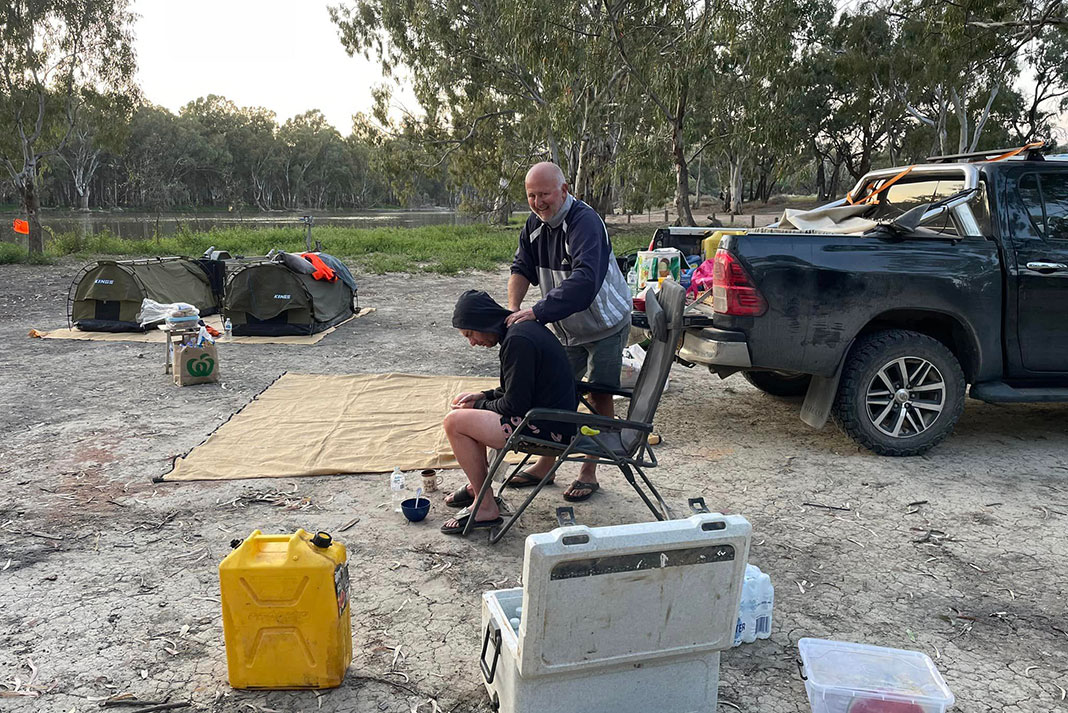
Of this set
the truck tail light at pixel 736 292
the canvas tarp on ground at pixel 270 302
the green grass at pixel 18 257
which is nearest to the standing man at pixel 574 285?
the truck tail light at pixel 736 292

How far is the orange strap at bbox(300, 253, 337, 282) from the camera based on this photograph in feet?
33.2

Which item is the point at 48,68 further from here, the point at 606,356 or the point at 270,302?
the point at 606,356

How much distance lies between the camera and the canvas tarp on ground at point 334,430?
A: 5188mm

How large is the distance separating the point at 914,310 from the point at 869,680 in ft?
10.7

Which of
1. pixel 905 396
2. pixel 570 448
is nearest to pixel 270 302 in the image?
pixel 570 448

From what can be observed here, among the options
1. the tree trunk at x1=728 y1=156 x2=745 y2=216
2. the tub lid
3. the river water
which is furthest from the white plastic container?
the tree trunk at x1=728 y1=156 x2=745 y2=216

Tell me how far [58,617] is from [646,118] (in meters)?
27.2

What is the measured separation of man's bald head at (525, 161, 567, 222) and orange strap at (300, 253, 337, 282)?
6.25m

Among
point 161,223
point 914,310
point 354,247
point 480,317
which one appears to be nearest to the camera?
point 480,317

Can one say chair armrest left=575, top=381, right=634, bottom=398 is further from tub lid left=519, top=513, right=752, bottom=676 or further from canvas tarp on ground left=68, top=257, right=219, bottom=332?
canvas tarp on ground left=68, top=257, right=219, bottom=332

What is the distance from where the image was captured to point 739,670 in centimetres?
296

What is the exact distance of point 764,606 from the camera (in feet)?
10.3

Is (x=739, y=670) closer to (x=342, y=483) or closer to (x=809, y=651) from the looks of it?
(x=809, y=651)

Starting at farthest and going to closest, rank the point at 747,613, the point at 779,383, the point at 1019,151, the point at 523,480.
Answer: the point at 779,383
the point at 1019,151
the point at 523,480
the point at 747,613
